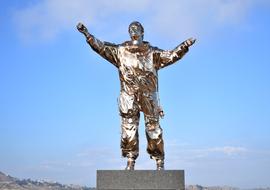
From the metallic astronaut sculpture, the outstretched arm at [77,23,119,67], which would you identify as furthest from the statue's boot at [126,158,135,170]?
the outstretched arm at [77,23,119,67]

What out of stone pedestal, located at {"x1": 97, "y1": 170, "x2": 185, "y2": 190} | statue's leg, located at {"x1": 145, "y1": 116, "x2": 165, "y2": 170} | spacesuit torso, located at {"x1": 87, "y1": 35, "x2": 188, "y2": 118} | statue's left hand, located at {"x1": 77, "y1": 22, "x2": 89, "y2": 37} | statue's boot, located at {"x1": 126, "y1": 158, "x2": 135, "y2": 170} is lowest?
stone pedestal, located at {"x1": 97, "y1": 170, "x2": 185, "y2": 190}

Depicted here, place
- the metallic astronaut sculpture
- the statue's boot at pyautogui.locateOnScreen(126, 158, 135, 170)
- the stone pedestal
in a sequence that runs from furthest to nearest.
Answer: the metallic astronaut sculpture → the statue's boot at pyautogui.locateOnScreen(126, 158, 135, 170) → the stone pedestal

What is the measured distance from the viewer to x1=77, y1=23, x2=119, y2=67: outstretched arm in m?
10.1

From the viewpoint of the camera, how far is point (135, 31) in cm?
1027

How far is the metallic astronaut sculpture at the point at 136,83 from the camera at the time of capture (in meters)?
9.85

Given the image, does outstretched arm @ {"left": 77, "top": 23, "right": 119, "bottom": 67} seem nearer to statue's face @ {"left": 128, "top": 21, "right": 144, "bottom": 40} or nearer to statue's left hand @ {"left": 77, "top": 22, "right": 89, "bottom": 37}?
statue's left hand @ {"left": 77, "top": 22, "right": 89, "bottom": 37}

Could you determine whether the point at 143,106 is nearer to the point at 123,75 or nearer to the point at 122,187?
the point at 123,75

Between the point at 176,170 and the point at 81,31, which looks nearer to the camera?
the point at 176,170

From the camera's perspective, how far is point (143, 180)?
29.8ft

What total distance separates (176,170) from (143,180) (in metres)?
0.75

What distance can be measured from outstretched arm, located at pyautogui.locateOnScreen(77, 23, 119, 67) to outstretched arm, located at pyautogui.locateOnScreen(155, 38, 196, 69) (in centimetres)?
100

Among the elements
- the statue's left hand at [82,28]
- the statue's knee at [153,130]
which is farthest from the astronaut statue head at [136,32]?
the statue's knee at [153,130]

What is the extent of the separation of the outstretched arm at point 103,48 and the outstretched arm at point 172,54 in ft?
3.29

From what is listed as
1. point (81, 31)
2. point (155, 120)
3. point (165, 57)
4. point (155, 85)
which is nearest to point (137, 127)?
point (155, 120)
